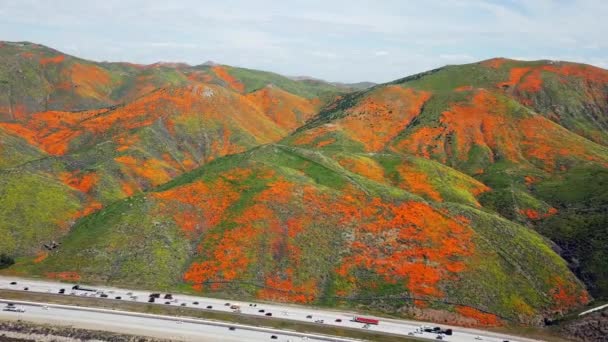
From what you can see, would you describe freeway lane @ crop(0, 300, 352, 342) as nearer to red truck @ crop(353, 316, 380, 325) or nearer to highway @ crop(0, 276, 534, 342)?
highway @ crop(0, 276, 534, 342)

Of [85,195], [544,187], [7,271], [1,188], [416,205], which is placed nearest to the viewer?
[7,271]

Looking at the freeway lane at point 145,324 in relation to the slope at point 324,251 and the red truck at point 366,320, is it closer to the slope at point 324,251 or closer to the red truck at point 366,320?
the red truck at point 366,320

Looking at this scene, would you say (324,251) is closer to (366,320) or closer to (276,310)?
(276,310)

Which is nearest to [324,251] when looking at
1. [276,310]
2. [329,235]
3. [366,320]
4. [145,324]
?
[329,235]

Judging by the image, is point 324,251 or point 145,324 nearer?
point 145,324

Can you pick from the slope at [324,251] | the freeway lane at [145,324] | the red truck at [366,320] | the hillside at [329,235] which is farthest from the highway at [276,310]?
the freeway lane at [145,324]

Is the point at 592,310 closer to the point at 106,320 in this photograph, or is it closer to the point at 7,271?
the point at 106,320

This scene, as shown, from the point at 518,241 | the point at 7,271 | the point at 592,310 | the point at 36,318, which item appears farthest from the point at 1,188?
the point at 592,310
